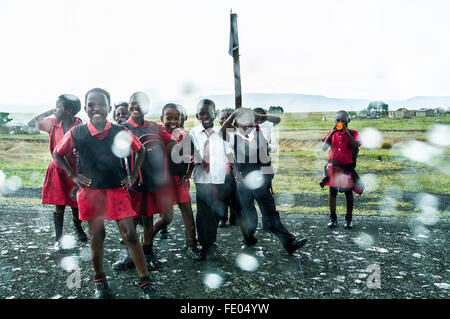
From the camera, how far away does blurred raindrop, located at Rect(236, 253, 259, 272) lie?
3.87 metres

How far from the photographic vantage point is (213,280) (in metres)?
3.52

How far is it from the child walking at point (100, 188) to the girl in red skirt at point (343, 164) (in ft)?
11.8

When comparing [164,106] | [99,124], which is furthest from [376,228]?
[99,124]

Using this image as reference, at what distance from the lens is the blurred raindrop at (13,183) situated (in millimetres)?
10267

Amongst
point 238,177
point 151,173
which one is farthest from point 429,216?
point 151,173

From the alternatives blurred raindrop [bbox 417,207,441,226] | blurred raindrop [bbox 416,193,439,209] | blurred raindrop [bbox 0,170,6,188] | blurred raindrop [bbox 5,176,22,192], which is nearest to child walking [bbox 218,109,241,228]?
blurred raindrop [bbox 417,207,441,226]

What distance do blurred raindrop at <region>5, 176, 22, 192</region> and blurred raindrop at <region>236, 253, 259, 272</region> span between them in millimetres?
8575

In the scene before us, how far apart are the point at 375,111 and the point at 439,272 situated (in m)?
31.2

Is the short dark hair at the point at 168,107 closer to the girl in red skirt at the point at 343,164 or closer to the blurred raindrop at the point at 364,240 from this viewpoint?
the girl in red skirt at the point at 343,164

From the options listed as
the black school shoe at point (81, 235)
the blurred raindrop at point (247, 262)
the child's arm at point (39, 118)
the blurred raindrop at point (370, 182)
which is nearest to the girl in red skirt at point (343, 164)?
the blurred raindrop at point (247, 262)

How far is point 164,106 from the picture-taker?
4145 millimetres

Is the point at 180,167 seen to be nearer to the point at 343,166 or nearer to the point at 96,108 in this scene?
the point at 96,108

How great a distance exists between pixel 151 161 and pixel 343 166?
3.41 m

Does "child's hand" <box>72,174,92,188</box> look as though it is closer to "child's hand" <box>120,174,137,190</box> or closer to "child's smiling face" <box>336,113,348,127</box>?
"child's hand" <box>120,174,137,190</box>
